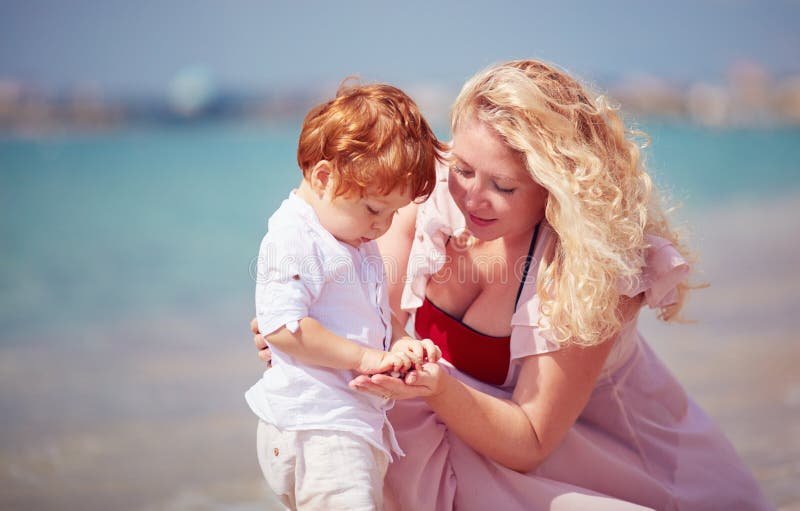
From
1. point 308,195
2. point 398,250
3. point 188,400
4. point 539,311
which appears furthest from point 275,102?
point 308,195

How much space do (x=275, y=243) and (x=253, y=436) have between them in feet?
7.97

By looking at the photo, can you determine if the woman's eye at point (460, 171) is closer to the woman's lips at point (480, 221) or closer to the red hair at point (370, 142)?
the woman's lips at point (480, 221)

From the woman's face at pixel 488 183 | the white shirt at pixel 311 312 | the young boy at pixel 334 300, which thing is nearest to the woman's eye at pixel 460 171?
the woman's face at pixel 488 183

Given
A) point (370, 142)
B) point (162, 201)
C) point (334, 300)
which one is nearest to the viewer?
point (370, 142)

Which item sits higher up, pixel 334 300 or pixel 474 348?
pixel 334 300

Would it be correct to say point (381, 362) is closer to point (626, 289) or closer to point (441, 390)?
point (441, 390)

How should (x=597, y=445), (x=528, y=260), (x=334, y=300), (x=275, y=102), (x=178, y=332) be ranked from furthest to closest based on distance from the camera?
(x=275, y=102)
(x=178, y=332)
(x=597, y=445)
(x=528, y=260)
(x=334, y=300)

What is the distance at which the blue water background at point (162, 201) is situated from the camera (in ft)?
22.1

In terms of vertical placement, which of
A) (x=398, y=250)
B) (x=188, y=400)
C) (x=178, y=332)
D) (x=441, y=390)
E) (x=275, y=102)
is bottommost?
(x=188, y=400)

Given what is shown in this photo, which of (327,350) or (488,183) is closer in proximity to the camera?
(327,350)

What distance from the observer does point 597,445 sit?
8.46 feet

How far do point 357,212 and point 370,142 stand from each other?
17 centimetres

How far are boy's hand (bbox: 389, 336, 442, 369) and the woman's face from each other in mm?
428

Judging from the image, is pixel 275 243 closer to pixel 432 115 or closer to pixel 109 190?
pixel 109 190
